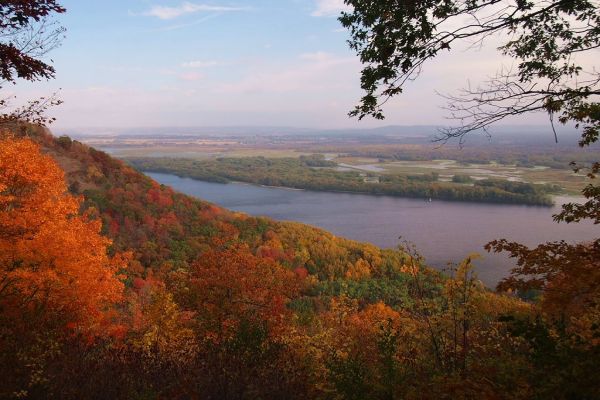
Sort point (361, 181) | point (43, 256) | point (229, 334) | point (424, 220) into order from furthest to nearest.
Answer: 1. point (361, 181)
2. point (424, 220)
3. point (43, 256)
4. point (229, 334)

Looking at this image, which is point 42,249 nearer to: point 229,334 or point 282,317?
point 229,334

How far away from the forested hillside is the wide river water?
45.1 m

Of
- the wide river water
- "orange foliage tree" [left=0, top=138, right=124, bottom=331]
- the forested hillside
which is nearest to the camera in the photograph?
the forested hillside

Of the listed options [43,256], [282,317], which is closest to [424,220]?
[282,317]

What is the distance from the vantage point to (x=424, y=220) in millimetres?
87812

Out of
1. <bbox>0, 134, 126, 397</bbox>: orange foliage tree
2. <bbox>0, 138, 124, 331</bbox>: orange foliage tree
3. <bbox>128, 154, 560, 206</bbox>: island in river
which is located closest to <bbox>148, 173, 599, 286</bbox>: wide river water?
<bbox>128, 154, 560, 206</bbox>: island in river

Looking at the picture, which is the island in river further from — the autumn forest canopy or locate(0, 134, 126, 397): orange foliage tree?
locate(0, 134, 126, 397): orange foliage tree

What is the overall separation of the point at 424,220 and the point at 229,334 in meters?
81.5

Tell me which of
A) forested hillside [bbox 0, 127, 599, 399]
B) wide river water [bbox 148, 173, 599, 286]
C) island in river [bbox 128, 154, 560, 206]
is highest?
forested hillside [bbox 0, 127, 599, 399]

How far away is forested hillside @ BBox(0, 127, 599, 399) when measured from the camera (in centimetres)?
534

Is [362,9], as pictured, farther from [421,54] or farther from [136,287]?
[136,287]

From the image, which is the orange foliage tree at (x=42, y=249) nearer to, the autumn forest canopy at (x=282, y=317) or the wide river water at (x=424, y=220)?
the autumn forest canopy at (x=282, y=317)

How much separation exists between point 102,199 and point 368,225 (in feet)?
171

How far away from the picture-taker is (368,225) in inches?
3413
